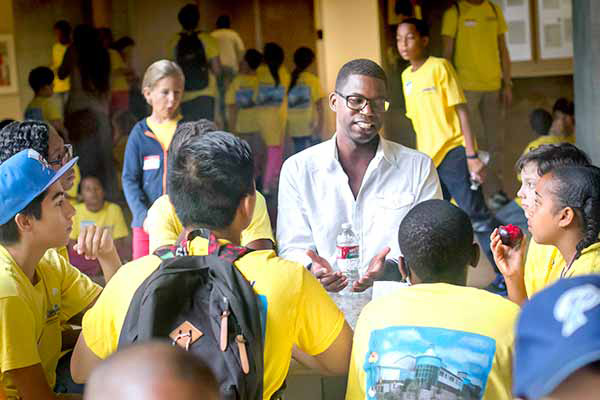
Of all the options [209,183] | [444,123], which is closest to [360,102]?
[209,183]

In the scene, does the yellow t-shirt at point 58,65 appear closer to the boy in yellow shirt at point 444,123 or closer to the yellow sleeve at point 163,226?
the boy in yellow shirt at point 444,123

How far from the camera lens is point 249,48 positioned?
8414mm

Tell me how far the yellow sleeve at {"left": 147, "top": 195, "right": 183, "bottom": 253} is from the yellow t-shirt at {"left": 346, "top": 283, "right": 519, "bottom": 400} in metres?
1.75

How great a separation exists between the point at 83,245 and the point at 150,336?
1.00m

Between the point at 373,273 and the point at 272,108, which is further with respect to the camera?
the point at 272,108

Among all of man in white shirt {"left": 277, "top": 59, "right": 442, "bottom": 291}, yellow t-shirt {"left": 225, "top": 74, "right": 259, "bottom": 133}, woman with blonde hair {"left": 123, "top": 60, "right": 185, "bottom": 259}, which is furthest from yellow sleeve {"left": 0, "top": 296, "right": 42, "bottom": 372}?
yellow t-shirt {"left": 225, "top": 74, "right": 259, "bottom": 133}

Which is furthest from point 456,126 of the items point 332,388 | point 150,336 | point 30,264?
point 150,336

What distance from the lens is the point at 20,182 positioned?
2.61 meters

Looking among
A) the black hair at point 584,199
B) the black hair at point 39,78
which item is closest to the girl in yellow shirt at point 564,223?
the black hair at point 584,199

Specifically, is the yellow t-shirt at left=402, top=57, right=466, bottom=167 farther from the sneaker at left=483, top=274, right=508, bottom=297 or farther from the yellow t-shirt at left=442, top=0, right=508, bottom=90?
the yellow t-shirt at left=442, top=0, right=508, bottom=90

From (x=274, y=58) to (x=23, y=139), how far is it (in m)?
5.14

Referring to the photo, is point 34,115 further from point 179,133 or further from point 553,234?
point 553,234

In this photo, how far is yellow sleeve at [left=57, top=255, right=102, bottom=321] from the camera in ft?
9.58

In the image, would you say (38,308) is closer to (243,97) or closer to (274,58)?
(243,97)
